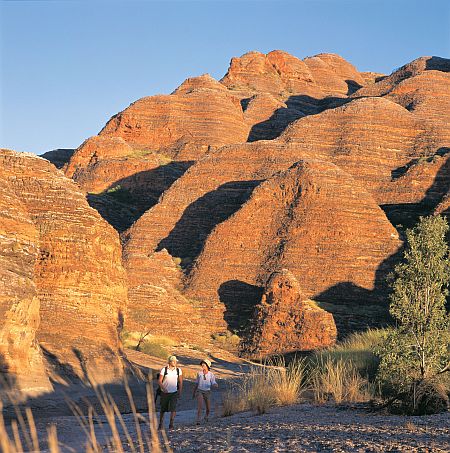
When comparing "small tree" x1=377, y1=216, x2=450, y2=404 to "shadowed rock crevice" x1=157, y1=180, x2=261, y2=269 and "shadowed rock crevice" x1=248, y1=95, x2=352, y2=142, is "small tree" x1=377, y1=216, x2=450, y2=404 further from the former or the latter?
"shadowed rock crevice" x1=248, y1=95, x2=352, y2=142

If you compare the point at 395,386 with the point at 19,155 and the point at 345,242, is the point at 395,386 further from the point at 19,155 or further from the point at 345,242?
the point at 345,242

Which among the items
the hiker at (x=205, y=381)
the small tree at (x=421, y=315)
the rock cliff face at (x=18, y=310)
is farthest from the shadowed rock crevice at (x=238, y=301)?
the hiker at (x=205, y=381)

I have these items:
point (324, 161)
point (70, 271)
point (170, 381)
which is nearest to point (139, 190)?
point (324, 161)

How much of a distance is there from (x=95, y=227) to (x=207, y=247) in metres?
26.1

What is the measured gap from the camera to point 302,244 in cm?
4441

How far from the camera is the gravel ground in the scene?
8.77m

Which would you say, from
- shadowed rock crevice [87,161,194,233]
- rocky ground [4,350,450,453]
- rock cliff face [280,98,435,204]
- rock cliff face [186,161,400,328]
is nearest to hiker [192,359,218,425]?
rocky ground [4,350,450,453]

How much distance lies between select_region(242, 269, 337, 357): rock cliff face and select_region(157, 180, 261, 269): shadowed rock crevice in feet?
40.7

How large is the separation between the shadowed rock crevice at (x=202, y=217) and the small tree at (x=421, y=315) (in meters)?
34.1

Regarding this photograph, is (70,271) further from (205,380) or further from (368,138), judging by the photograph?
(368,138)

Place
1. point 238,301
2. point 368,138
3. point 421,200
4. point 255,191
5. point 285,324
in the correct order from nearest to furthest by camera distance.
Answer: point 285,324
point 238,301
point 255,191
point 421,200
point 368,138

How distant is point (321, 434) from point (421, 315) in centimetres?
557

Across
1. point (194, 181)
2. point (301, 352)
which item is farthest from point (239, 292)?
point (194, 181)

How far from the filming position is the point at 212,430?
11953mm
